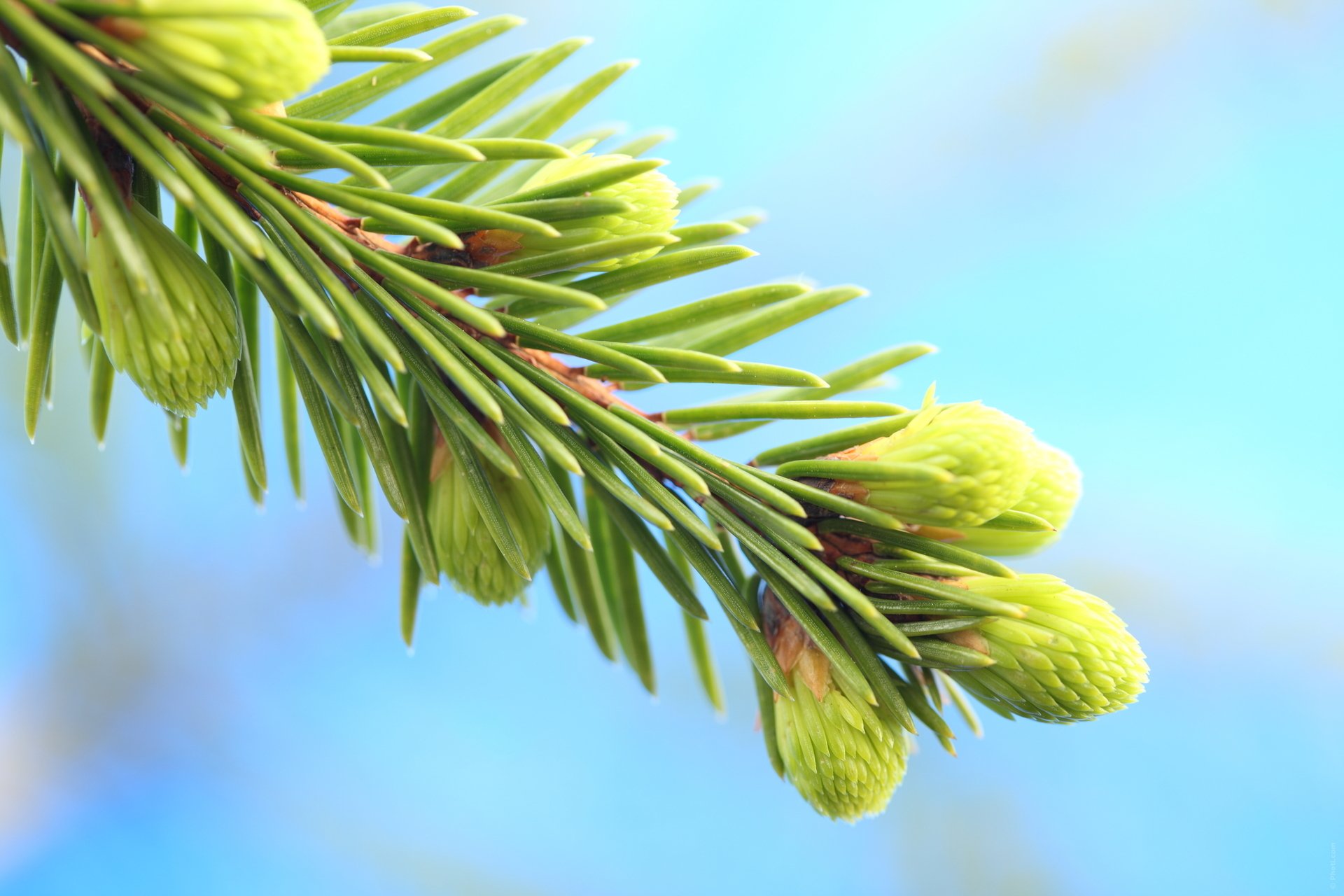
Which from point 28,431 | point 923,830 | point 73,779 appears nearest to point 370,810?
point 73,779

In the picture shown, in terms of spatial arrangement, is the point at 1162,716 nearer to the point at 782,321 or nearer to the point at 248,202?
the point at 782,321

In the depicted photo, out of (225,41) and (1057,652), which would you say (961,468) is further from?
(225,41)

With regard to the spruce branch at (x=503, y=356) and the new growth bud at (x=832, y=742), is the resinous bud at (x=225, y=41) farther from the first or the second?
the new growth bud at (x=832, y=742)

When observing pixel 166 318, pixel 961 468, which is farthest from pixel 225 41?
pixel 961 468

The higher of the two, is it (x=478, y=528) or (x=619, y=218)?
(x=619, y=218)

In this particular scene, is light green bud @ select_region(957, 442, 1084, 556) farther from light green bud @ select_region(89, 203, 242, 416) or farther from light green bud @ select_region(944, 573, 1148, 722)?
light green bud @ select_region(89, 203, 242, 416)

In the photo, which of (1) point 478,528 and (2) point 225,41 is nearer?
(2) point 225,41
